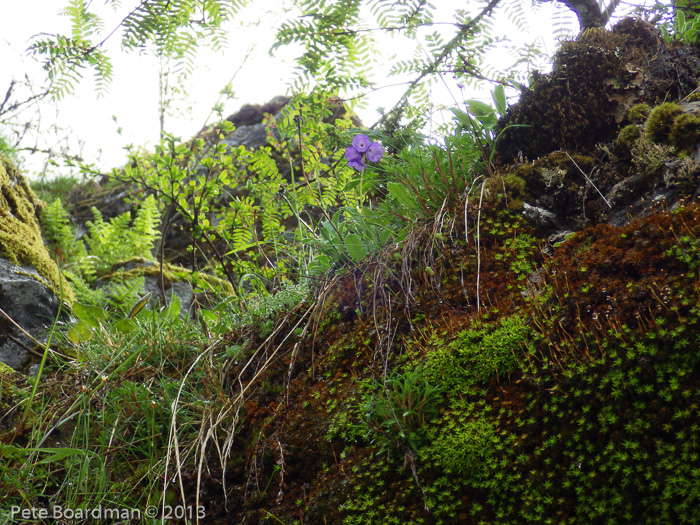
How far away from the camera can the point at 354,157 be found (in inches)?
122

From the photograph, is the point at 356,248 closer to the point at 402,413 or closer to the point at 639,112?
the point at 402,413

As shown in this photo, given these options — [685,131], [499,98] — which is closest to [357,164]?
[499,98]

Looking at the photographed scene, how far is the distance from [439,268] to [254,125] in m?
6.77

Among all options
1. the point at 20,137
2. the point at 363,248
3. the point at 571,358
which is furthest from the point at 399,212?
the point at 20,137

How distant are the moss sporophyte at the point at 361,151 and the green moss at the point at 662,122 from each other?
4.94 feet

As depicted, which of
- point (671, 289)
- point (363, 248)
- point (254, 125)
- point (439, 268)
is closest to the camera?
point (671, 289)

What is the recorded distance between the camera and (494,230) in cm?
241

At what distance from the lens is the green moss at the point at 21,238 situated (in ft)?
11.8

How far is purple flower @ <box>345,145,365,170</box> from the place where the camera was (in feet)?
10.1

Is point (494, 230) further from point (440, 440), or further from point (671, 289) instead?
point (440, 440)

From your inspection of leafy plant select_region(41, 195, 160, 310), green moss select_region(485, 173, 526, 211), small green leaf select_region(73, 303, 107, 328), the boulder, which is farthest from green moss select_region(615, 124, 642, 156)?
leafy plant select_region(41, 195, 160, 310)

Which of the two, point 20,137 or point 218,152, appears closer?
point 218,152

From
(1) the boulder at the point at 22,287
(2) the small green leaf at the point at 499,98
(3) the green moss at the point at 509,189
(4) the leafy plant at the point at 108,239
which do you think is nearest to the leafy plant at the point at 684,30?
(2) the small green leaf at the point at 499,98

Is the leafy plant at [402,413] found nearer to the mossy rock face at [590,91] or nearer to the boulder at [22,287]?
the mossy rock face at [590,91]
